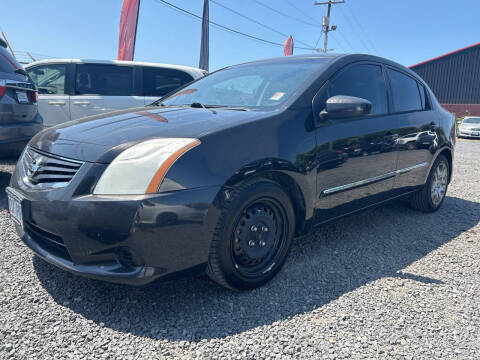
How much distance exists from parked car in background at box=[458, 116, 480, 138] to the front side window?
60.3 feet

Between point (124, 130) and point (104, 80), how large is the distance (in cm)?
470

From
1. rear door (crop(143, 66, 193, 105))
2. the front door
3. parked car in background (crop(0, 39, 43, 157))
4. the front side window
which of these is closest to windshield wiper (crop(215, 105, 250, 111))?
the front door

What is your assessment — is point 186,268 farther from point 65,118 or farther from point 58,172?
point 65,118

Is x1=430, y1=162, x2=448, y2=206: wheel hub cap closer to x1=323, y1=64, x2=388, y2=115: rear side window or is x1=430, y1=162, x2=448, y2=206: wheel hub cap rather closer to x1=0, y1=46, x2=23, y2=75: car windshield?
x1=323, y1=64, x2=388, y2=115: rear side window

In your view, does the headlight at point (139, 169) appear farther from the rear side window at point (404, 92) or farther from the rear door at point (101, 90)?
the rear door at point (101, 90)

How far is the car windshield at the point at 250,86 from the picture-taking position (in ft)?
8.61

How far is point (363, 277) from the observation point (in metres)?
2.50

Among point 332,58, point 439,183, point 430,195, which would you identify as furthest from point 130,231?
point 439,183

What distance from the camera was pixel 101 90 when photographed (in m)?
Result: 6.23

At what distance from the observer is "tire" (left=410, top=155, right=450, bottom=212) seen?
391cm

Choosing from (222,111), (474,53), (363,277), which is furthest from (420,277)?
(474,53)

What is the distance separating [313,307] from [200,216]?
887 millimetres

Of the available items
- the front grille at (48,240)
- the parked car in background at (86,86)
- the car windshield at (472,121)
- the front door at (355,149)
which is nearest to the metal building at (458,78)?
the car windshield at (472,121)

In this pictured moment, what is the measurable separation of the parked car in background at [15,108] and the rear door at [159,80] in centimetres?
257
